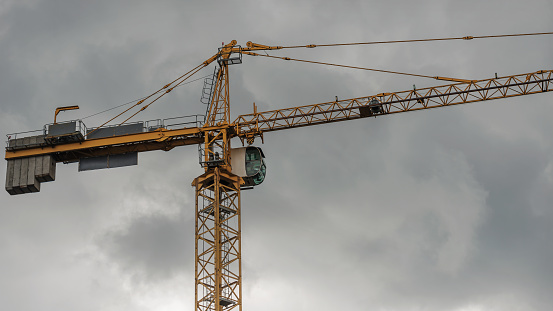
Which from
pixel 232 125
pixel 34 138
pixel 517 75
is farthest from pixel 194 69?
pixel 517 75

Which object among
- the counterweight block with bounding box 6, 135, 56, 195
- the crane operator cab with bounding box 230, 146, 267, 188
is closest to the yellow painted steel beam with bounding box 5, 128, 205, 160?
the counterweight block with bounding box 6, 135, 56, 195

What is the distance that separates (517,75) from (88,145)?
40933mm

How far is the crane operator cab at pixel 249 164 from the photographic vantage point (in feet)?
321

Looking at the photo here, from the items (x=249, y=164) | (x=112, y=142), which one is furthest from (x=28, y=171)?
(x=249, y=164)

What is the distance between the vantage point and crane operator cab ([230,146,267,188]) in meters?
97.8

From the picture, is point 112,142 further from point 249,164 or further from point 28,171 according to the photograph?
point 249,164

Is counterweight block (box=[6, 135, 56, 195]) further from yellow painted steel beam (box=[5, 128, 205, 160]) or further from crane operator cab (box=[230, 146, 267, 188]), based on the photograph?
crane operator cab (box=[230, 146, 267, 188])

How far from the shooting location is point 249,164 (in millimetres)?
98188

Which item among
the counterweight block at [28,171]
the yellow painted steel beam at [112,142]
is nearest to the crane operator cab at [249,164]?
the yellow painted steel beam at [112,142]

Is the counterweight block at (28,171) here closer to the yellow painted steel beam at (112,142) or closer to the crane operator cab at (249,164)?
the yellow painted steel beam at (112,142)

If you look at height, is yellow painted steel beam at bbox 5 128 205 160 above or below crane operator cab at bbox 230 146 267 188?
above

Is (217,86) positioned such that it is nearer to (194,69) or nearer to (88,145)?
(194,69)

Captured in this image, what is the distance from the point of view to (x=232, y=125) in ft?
323

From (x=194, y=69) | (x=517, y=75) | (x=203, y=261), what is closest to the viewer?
(x=203, y=261)
